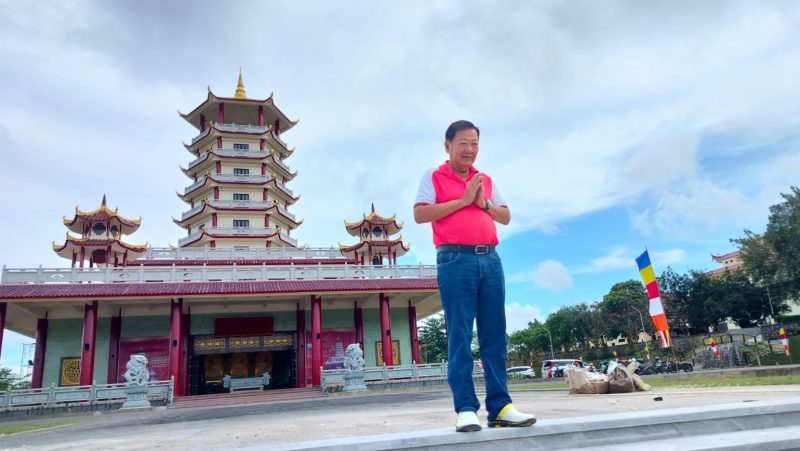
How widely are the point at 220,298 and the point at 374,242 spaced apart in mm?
9356

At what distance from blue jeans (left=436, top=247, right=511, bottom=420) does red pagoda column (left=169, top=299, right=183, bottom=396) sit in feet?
54.3

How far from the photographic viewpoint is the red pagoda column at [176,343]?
17109 millimetres

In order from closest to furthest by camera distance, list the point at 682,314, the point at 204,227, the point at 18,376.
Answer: the point at 204,227, the point at 682,314, the point at 18,376

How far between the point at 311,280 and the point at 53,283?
8.43 meters

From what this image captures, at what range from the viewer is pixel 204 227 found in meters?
25.2

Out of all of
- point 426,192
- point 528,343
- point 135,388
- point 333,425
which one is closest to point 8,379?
point 135,388

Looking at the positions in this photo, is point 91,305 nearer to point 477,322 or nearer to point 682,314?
point 477,322

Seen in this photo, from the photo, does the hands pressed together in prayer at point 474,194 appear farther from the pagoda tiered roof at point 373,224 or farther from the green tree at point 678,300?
the green tree at point 678,300

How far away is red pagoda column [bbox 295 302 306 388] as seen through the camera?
790 inches

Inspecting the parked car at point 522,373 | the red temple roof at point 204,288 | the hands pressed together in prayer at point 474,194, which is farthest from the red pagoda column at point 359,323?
the hands pressed together in prayer at point 474,194

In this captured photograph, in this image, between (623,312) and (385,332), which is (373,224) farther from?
(623,312)

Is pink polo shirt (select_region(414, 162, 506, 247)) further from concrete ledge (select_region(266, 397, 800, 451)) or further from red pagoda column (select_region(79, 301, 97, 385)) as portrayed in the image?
red pagoda column (select_region(79, 301, 97, 385))

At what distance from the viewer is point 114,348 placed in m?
18.8

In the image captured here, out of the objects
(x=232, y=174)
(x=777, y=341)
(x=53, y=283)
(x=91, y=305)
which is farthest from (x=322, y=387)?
(x=777, y=341)
